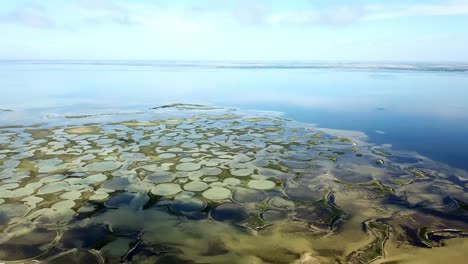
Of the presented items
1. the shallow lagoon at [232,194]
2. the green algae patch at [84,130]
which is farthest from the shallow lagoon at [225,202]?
the green algae patch at [84,130]

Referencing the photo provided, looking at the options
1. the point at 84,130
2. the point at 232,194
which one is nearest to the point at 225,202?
the point at 232,194

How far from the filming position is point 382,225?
524 cm

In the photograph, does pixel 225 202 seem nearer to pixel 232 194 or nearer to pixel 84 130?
pixel 232 194

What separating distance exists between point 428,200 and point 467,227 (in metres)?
1.00

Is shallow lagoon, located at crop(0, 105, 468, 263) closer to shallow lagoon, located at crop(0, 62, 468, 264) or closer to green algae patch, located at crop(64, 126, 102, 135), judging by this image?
shallow lagoon, located at crop(0, 62, 468, 264)

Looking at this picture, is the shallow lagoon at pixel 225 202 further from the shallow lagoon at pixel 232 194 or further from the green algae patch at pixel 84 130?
the green algae patch at pixel 84 130

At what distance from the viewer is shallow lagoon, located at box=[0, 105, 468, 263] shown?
4598 mm

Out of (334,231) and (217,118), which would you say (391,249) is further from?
(217,118)

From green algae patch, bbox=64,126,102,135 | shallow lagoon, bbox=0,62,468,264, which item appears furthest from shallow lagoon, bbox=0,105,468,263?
green algae patch, bbox=64,126,102,135

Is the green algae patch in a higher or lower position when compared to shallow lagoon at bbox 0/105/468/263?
lower

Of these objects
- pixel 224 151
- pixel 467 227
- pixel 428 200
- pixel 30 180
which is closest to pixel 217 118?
pixel 224 151

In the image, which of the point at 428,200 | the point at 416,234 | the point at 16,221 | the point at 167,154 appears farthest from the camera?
the point at 167,154

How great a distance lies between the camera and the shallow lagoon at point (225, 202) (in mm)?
4598

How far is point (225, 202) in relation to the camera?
6.09 metres
